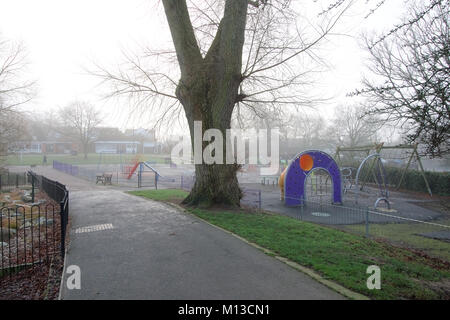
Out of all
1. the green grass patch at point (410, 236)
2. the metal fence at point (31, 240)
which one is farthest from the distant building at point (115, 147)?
the green grass patch at point (410, 236)

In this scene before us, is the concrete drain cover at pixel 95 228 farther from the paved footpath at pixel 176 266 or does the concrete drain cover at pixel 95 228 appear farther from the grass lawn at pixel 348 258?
the grass lawn at pixel 348 258

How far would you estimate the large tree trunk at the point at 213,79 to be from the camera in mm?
9367

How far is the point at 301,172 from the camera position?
14.4 metres

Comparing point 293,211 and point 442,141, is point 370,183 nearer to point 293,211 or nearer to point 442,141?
point 293,211

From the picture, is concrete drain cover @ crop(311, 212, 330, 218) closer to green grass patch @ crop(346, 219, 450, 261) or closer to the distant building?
green grass patch @ crop(346, 219, 450, 261)

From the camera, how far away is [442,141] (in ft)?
17.1

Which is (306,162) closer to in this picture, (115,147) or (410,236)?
(410,236)

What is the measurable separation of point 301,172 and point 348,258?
31.3 ft

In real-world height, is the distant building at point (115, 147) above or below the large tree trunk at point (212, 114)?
above

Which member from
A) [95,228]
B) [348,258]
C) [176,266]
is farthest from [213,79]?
[348,258]

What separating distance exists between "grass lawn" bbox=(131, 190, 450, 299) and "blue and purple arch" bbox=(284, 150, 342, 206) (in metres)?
6.19

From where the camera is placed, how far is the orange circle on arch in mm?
14477

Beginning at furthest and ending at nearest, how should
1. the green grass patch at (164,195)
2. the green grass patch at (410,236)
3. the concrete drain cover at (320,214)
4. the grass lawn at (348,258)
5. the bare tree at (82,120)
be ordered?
1. the bare tree at (82,120)
2. the green grass patch at (164,195)
3. the concrete drain cover at (320,214)
4. the green grass patch at (410,236)
5. the grass lawn at (348,258)
